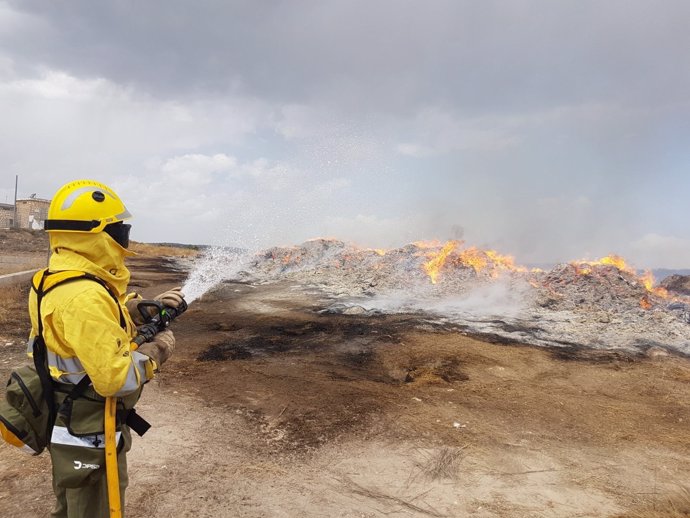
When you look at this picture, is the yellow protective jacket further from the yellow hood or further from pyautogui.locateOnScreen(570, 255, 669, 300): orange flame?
pyautogui.locateOnScreen(570, 255, 669, 300): orange flame

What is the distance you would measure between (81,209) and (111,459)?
123 cm

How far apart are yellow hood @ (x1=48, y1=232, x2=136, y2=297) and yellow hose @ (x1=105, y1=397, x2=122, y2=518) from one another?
0.63m

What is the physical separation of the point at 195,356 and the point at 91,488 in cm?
582

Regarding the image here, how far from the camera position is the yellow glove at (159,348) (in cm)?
239

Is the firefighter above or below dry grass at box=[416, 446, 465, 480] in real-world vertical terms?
above

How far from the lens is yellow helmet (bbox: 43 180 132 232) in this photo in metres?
2.13

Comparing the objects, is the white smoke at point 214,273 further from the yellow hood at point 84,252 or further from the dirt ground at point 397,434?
the yellow hood at point 84,252

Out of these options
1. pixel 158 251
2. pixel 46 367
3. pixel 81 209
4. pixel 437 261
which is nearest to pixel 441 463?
pixel 46 367

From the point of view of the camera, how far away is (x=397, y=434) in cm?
496

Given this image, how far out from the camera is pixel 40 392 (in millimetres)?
2201

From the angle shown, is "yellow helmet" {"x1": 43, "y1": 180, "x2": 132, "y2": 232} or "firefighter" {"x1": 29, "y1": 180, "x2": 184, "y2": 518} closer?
"firefighter" {"x1": 29, "y1": 180, "x2": 184, "y2": 518}

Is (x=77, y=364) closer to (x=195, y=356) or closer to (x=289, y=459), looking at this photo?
(x=289, y=459)

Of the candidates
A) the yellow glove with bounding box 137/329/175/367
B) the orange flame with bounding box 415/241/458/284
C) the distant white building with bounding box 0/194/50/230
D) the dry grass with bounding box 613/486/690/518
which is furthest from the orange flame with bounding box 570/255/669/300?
the distant white building with bounding box 0/194/50/230

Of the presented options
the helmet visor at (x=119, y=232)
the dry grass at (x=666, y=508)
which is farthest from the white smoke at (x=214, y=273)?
the dry grass at (x=666, y=508)
